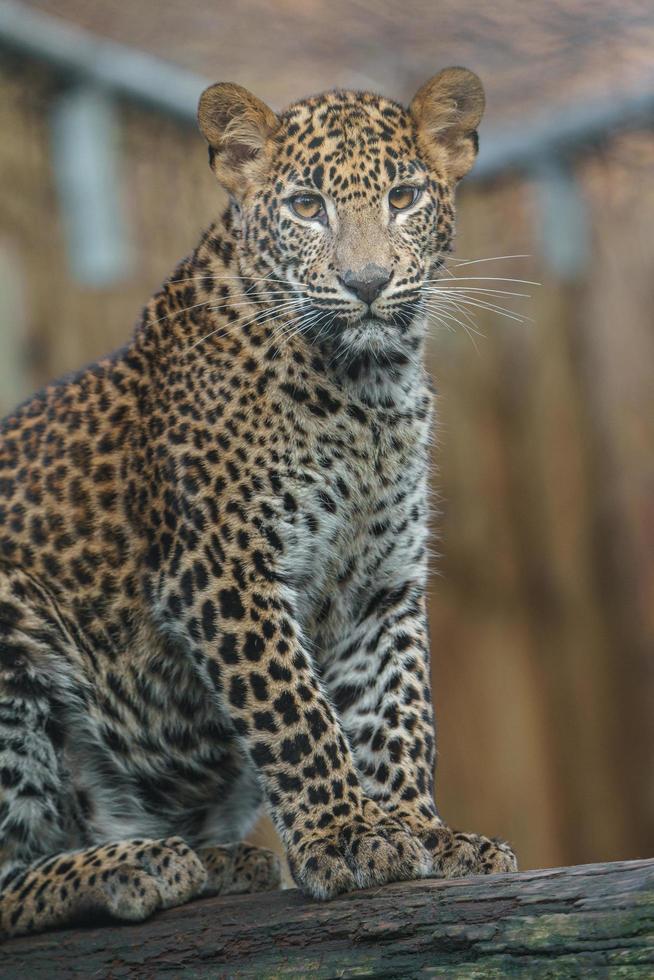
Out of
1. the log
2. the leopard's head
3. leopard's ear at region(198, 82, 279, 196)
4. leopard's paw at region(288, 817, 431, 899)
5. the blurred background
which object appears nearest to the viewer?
the log

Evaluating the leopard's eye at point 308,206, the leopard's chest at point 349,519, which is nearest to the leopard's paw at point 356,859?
the leopard's chest at point 349,519

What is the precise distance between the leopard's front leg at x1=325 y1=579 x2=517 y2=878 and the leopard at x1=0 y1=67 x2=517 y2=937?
1 centimetres

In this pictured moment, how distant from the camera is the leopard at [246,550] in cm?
547

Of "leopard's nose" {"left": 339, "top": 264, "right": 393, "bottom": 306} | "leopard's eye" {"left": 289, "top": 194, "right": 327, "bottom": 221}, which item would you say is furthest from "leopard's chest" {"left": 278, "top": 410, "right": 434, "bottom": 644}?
"leopard's eye" {"left": 289, "top": 194, "right": 327, "bottom": 221}

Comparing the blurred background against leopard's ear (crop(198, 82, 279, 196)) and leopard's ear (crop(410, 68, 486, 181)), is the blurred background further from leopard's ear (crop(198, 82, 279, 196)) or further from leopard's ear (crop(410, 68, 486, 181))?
leopard's ear (crop(198, 82, 279, 196))

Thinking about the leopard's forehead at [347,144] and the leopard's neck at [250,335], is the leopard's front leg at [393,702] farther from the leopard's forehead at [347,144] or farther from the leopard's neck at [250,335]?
the leopard's forehead at [347,144]

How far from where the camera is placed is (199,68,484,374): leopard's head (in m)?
5.46

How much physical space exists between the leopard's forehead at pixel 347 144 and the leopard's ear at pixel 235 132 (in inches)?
3.7

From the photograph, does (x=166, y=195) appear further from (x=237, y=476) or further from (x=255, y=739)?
(x=255, y=739)

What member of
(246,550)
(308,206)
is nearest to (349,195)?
(308,206)

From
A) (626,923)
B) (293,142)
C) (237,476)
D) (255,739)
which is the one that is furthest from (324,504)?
(626,923)

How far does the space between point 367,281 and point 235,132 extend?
43.7 inches

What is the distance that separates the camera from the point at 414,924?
4.46m

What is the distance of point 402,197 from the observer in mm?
5781
